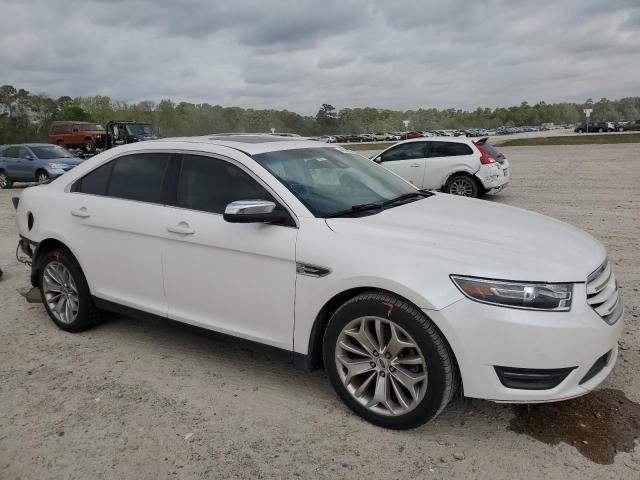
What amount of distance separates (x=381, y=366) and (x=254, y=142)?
193cm

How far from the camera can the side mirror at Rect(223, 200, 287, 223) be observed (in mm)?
3113

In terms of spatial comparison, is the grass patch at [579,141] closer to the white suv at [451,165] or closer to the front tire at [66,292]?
the white suv at [451,165]

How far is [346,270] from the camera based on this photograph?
2.96m

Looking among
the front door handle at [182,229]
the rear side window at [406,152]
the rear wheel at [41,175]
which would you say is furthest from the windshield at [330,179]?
the rear wheel at [41,175]

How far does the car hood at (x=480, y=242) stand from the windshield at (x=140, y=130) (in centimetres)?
2572

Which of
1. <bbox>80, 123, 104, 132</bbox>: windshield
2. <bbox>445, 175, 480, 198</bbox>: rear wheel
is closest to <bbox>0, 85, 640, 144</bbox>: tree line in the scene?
<bbox>80, 123, 104, 132</bbox>: windshield

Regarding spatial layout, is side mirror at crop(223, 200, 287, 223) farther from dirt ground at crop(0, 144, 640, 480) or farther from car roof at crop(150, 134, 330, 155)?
dirt ground at crop(0, 144, 640, 480)

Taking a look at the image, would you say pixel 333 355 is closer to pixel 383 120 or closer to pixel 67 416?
pixel 67 416

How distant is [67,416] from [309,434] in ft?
4.96

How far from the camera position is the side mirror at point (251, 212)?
311 cm

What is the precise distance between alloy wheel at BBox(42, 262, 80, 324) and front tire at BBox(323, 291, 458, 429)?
2.53m

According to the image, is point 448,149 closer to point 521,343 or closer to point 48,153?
point 521,343

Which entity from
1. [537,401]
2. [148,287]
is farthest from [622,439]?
[148,287]

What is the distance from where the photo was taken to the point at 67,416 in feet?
10.8
